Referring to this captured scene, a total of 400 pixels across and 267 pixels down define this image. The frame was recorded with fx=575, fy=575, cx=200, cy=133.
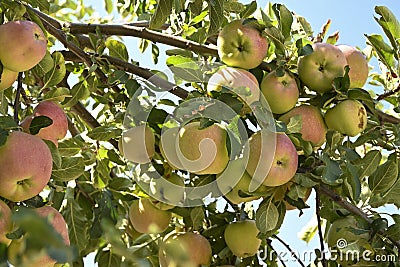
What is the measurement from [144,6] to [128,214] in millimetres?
791

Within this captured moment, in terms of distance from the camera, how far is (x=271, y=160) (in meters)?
1.15

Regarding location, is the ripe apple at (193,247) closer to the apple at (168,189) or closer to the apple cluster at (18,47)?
the apple at (168,189)

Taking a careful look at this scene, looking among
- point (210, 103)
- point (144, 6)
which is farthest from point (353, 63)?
point (144, 6)

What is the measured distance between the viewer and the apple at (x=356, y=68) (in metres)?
1.37

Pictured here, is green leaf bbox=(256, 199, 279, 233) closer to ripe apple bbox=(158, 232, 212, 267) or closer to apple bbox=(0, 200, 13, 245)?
ripe apple bbox=(158, 232, 212, 267)

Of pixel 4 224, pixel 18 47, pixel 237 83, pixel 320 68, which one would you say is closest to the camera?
pixel 4 224

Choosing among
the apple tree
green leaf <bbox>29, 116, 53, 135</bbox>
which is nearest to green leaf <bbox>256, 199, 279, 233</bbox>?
the apple tree

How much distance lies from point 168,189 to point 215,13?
43 cm

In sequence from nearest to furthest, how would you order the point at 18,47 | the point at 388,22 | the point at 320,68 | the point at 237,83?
the point at 18,47
the point at 237,83
the point at 320,68
the point at 388,22

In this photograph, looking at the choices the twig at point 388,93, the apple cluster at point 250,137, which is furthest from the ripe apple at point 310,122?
the twig at point 388,93

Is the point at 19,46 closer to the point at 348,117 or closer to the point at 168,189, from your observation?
the point at 168,189

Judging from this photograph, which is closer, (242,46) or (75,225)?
(242,46)

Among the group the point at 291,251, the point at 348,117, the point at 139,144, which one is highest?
the point at 348,117

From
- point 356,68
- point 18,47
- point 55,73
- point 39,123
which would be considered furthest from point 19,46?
point 356,68
